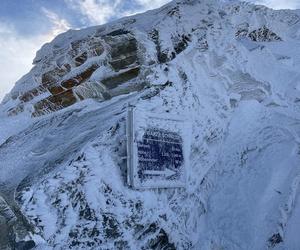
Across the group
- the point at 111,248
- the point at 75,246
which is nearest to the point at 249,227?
→ the point at 111,248

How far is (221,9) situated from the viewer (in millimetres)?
4828

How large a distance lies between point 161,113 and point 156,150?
33cm

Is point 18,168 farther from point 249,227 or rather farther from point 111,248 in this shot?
point 249,227

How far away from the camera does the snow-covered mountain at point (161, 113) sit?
111 inches

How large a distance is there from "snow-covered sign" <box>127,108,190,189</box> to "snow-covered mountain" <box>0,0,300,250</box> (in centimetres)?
8

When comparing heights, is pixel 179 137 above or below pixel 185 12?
below

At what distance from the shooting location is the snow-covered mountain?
2.81 metres

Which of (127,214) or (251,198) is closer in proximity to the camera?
(127,214)

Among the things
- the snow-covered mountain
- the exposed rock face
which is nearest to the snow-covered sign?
the snow-covered mountain

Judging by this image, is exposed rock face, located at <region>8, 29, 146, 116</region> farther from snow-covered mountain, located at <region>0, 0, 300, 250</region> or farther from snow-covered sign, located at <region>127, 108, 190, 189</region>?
snow-covered sign, located at <region>127, 108, 190, 189</region>

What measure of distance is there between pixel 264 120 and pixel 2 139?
239 centimetres

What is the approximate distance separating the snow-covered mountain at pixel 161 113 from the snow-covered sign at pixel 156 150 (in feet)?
0.26

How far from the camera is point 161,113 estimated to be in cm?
346

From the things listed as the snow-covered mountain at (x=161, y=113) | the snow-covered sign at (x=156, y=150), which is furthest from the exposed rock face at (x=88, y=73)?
the snow-covered sign at (x=156, y=150)
